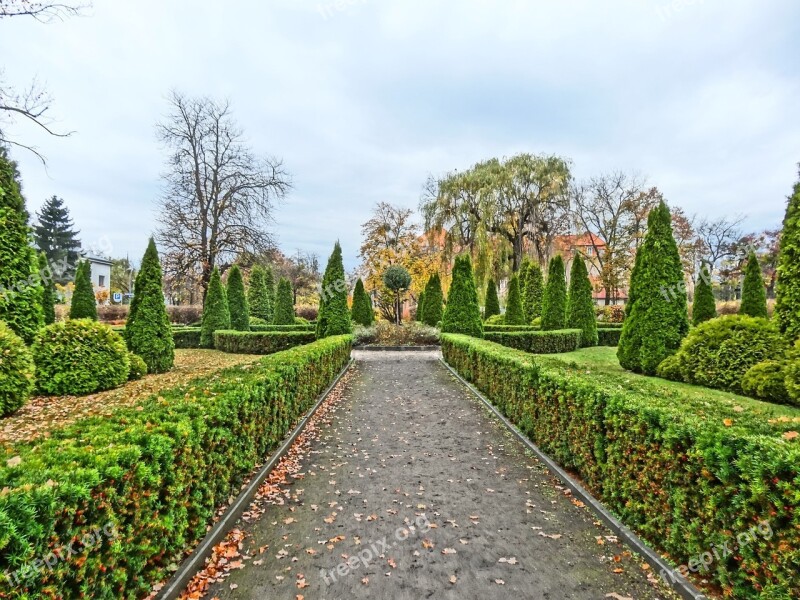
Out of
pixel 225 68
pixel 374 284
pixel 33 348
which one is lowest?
pixel 33 348

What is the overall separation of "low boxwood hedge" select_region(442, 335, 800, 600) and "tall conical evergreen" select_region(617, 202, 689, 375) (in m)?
5.68

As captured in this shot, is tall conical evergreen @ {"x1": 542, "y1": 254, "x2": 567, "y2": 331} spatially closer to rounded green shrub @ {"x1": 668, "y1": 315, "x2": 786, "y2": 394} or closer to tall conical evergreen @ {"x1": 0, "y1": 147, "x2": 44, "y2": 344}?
rounded green shrub @ {"x1": 668, "y1": 315, "x2": 786, "y2": 394}

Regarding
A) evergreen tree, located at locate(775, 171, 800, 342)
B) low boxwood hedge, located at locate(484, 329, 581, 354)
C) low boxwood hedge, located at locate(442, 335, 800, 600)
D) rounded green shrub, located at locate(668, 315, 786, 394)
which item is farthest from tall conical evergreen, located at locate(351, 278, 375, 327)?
low boxwood hedge, located at locate(442, 335, 800, 600)

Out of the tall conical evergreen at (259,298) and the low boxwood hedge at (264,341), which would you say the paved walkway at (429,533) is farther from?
the tall conical evergreen at (259,298)

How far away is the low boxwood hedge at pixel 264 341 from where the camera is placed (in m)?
15.4

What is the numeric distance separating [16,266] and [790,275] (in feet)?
41.8

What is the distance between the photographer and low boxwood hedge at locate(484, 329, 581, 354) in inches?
573

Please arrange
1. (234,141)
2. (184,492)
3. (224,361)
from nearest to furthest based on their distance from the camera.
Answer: (184,492)
(224,361)
(234,141)

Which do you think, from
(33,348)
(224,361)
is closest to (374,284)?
(224,361)

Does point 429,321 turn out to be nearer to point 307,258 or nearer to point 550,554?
point 550,554

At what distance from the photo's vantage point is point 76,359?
7473mm

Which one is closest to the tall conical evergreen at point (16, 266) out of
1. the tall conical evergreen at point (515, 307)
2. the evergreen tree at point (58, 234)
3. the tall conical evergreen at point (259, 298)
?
the tall conical evergreen at point (515, 307)

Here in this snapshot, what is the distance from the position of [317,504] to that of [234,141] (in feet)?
79.3

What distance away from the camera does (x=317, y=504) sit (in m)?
3.86
